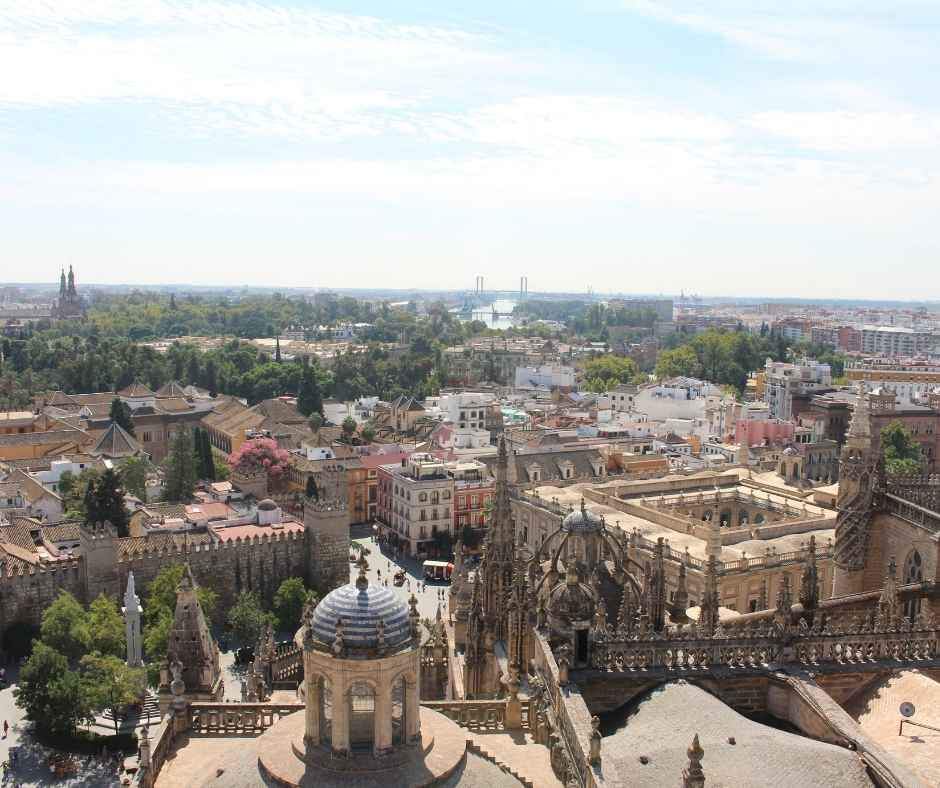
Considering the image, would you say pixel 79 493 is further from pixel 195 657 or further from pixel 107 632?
pixel 195 657

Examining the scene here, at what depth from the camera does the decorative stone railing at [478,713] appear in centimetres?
1316

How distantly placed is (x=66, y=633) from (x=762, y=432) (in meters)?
53.0

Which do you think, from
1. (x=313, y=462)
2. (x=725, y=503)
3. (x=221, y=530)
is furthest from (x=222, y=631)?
(x=725, y=503)

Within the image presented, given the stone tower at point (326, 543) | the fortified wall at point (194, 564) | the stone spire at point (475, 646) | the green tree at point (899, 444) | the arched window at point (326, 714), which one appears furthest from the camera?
the green tree at point (899, 444)

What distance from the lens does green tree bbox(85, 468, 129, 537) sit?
46656mm

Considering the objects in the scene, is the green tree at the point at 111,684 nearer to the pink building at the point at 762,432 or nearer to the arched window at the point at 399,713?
the arched window at the point at 399,713

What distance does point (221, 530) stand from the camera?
45.9 metres

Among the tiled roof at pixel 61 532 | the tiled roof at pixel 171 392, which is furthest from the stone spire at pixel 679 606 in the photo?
the tiled roof at pixel 171 392

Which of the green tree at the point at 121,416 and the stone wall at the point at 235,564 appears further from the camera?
the green tree at the point at 121,416

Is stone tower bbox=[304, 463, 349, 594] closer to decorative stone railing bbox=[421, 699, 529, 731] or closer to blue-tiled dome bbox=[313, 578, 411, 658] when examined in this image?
decorative stone railing bbox=[421, 699, 529, 731]

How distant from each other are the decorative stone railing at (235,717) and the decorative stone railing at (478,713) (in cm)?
201

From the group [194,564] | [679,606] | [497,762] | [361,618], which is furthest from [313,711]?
[194,564]

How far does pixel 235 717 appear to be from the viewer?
42.7 ft

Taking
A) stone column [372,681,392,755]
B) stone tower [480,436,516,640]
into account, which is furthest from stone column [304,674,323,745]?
stone tower [480,436,516,640]
